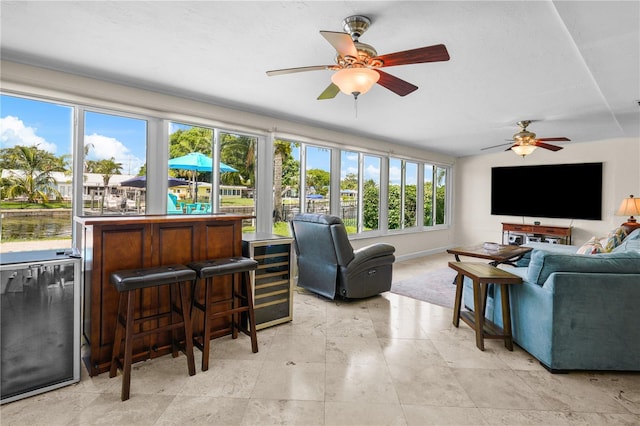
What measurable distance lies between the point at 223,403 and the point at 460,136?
5.25m

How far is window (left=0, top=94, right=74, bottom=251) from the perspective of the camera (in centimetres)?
277

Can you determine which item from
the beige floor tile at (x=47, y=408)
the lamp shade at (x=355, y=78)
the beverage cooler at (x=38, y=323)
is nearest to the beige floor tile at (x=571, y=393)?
the lamp shade at (x=355, y=78)

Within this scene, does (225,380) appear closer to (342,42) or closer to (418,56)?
(342,42)

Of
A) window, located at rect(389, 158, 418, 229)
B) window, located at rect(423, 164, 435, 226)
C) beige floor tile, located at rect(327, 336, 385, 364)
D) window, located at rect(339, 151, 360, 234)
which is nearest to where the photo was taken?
beige floor tile, located at rect(327, 336, 385, 364)

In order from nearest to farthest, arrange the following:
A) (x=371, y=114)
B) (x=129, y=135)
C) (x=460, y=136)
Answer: (x=129, y=135) < (x=371, y=114) < (x=460, y=136)

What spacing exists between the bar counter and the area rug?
2456 millimetres

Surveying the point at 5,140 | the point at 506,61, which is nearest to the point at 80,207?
the point at 5,140

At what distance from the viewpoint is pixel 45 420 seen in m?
1.78

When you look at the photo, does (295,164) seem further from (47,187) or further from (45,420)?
(45,420)

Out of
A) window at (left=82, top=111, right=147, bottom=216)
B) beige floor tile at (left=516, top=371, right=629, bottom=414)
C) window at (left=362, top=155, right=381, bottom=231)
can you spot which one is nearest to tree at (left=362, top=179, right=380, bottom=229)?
window at (left=362, top=155, right=381, bottom=231)

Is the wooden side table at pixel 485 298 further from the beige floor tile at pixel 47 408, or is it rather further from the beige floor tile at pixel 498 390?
the beige floor tile at pixel 47 408

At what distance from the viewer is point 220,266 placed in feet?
7.88

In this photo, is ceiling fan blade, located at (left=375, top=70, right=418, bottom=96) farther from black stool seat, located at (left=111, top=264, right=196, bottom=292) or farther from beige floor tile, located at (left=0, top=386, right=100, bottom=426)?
beige floor tile, located at (left=0, top=386, right=100, bottom=426)

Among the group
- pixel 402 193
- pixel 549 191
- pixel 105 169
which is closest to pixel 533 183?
pixel 549 191
